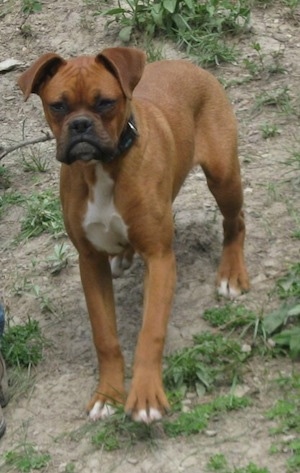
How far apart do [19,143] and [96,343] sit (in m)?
2.92

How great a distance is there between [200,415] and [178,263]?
1.52m

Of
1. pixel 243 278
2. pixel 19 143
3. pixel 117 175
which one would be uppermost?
pixel 117 175

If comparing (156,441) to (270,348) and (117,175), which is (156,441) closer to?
(270,348)

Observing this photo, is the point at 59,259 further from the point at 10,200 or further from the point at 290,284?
the point at 290,284

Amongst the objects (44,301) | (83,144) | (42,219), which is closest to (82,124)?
(83,144)

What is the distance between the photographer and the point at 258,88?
8133 millimetres

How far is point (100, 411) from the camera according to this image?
17.3 ft

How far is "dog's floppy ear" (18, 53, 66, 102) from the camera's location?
5098mm

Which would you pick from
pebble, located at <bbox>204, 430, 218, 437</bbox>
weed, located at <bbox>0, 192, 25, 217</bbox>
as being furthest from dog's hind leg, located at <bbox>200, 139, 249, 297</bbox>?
weed, located at <bbox>0, 192, 25, 217</bbox>

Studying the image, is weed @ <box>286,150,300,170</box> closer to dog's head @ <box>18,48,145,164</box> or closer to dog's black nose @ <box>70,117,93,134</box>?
dog's head @ <box>18,48,145,164</box>

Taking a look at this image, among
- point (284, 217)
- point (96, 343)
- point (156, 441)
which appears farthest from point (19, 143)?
point (156, 441)

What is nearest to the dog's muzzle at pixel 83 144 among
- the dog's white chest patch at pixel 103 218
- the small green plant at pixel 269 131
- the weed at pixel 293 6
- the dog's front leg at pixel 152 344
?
the dog's white chest patch at pixel 103 218

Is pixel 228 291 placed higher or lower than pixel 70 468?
lower

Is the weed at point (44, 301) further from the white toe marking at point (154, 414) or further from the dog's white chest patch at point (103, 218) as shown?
the white toe marking at point (154, 414)
